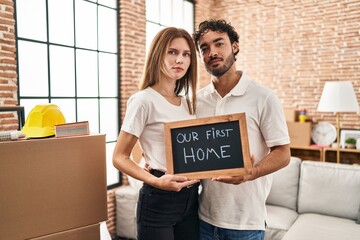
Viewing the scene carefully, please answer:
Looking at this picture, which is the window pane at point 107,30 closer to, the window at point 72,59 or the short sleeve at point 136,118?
the window at point 72,59

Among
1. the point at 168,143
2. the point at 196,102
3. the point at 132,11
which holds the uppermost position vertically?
the point at 132,11

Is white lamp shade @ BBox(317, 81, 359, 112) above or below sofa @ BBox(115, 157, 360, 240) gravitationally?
above

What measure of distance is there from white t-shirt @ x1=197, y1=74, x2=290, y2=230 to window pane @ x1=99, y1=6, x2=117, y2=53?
9.26 feet

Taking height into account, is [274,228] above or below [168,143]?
below

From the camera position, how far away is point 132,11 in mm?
4289

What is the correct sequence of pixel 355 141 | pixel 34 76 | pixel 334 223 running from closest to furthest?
pixel 334 223 → pixel 34 76 → pixel 355 141

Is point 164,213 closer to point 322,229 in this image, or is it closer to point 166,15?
point 322,229

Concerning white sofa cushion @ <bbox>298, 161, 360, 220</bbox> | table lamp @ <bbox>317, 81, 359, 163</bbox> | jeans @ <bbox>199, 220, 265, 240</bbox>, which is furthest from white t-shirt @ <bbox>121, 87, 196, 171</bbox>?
table lamp @ <bbox>317, 81, 359, 163</bbox>

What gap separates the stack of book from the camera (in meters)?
1.28

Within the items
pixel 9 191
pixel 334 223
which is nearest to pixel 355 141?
pixel 334 223

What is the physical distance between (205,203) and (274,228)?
1.71 metres

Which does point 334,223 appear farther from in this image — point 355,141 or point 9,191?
point 9,191

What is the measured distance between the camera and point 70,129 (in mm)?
1294

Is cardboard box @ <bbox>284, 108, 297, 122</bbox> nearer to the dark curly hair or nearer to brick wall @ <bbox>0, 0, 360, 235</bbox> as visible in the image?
brick wall @ <bbox>0, 0, 360, 235</bbox>
